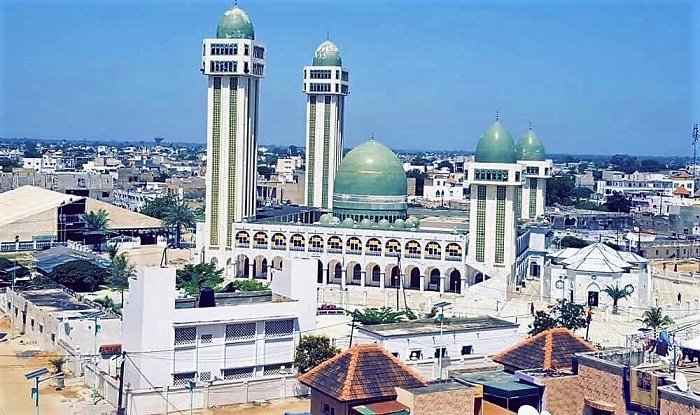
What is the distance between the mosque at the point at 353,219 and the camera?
34.5 m

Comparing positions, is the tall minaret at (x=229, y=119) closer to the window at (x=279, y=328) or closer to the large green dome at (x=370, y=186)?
the large green dome at (x=370, y=186)

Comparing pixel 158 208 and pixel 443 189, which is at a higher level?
pixel 443 189

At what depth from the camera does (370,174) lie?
37.3 meters

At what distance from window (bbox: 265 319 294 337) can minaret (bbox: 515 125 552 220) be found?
26876 millimetres

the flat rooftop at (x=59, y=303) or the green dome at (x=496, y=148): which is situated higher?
the green dome at (x=496, y=148)

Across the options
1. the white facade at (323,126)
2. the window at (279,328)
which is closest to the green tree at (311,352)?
the window at (279,328)

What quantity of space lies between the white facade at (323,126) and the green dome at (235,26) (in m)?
6.58

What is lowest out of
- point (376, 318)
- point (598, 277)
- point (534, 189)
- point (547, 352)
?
point (376, 318)

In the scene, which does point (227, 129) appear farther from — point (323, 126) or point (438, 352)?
point (438, 352)

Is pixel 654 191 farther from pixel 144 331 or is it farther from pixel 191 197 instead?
pixel 144 331

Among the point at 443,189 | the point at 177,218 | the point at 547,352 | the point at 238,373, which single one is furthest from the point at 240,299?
the point at 443,189

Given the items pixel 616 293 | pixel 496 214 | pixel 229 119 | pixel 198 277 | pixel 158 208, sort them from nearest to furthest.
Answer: pixel 616 293, pixel 198 277, pixel 496 214, pixel 229 119, pixel 158 208

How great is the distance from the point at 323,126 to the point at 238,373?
81.0ft

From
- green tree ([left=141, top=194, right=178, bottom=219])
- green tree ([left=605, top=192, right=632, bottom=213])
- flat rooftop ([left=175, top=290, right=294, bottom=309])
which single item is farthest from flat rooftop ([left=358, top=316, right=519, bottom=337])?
green tree ([left=605, top=192, right=632, bottom=213])
